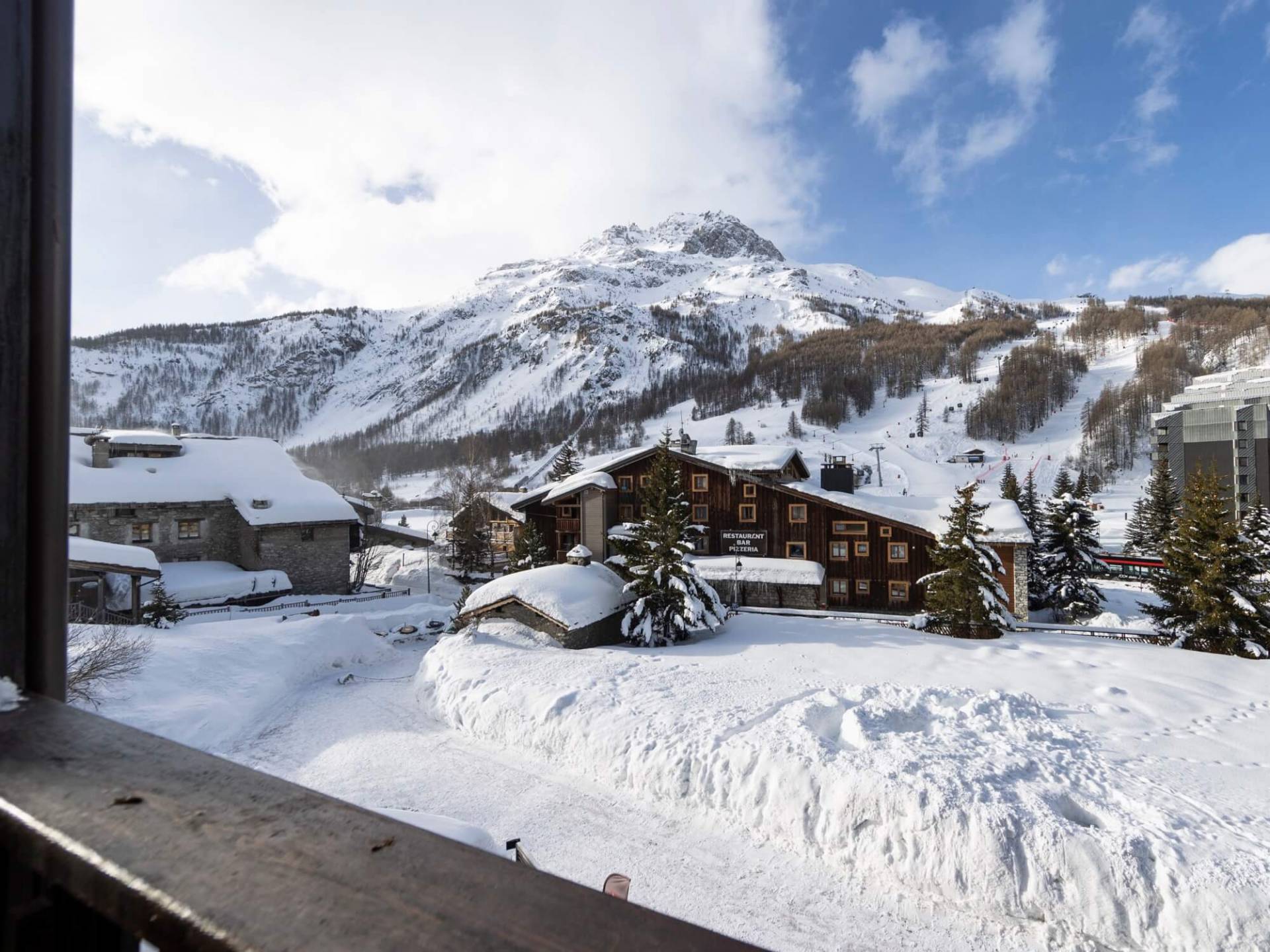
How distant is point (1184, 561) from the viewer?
58.7 feet

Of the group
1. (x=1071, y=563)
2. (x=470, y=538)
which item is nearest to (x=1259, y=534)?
(x=1071, y=563)

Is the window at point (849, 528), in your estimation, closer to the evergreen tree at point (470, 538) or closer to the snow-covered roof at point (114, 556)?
the evergreen tree at point (470, 538)

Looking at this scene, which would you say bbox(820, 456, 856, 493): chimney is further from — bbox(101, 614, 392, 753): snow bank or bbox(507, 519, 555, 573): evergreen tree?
bbox(101, 614, 392, 753): snow bank

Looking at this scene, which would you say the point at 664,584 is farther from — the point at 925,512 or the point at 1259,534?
the point at 1259,534

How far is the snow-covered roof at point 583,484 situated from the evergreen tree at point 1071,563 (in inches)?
842

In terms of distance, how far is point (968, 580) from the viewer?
18719 millimetres

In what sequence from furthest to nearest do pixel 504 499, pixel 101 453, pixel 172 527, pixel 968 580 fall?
pixel 504 499 → pixel 101 453 → pixel 172 527 → pixel 968 580

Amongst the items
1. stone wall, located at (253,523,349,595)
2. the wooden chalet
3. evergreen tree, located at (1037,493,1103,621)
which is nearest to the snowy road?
the wooden chalet

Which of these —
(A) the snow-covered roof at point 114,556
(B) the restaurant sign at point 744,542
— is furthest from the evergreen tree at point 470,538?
(B) the restaurant sign at point 744,542

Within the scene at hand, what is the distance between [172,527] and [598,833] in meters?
27.6

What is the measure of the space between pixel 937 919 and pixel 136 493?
108 feet

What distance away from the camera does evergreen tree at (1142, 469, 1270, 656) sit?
1669 cm

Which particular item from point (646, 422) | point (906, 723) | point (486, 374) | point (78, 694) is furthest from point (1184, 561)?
point (486, 374)

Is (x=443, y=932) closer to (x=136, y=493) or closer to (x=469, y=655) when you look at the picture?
(x=469, y=655)
